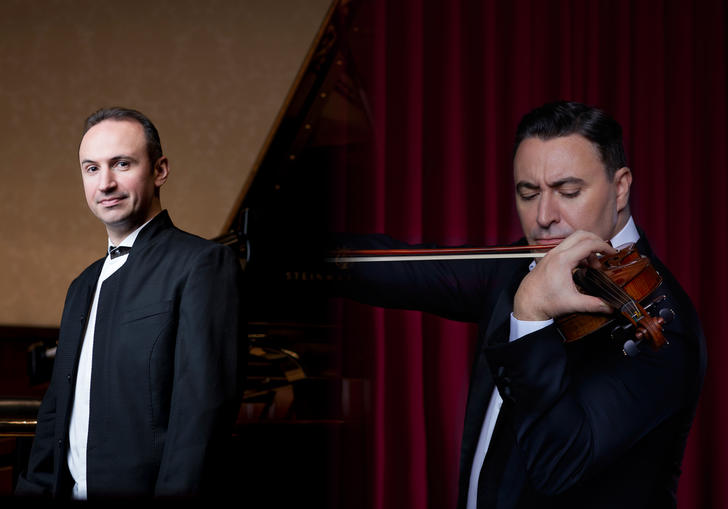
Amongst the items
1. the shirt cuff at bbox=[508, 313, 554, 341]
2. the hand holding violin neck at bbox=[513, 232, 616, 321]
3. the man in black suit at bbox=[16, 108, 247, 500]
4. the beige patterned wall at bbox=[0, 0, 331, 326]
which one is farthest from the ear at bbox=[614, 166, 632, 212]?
the beige patterned wall at bbox=[0, 0, 331, 326]

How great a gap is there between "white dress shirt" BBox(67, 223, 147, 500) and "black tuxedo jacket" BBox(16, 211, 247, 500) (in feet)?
0.04

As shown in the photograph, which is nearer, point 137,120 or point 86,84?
point 137,120

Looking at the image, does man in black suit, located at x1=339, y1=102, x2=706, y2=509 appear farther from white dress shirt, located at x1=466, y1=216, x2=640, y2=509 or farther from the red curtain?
the red curtain

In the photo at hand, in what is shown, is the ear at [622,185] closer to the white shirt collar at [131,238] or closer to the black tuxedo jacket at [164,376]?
the black tuxedo jacket at [164,376]

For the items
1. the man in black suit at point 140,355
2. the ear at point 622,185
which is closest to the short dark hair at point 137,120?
the man in black suit at point 140,355

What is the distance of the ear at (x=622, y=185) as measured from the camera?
1.33 meters

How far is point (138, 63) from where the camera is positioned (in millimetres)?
3258

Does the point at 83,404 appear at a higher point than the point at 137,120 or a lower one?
lower

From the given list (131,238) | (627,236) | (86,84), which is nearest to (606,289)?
(627,236)

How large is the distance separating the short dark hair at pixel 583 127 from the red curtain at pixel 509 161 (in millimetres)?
358

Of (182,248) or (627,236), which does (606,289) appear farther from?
(182,248)

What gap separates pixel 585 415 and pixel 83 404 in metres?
0.84

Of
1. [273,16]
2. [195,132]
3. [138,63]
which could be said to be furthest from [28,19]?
[273,16]

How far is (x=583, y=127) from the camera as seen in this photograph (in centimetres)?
137
